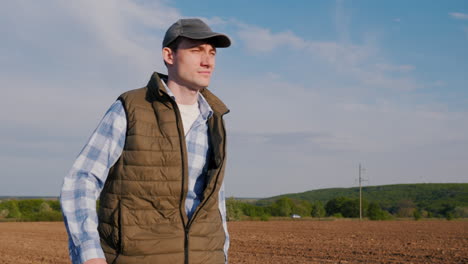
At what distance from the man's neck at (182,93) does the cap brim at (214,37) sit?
229 mm

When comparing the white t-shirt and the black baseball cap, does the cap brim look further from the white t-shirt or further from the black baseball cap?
the white t-shirt

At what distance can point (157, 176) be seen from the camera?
219 cm

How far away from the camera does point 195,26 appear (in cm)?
236

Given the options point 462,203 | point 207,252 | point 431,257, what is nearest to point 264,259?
point 431,257

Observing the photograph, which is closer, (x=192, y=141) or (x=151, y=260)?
(x=151, y=260)

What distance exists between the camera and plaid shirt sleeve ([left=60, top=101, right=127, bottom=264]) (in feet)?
6.41

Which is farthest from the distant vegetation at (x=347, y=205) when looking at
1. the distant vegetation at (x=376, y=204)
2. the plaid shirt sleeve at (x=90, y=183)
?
the plaid shirt sleeve at (x=90, y=183)

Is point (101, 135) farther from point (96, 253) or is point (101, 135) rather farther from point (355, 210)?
point (355, 210)

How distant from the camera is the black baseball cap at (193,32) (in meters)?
2.32

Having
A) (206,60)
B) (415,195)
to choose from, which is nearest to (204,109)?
(206,60)

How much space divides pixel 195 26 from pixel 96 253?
1.03 m

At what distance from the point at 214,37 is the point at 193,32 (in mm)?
102

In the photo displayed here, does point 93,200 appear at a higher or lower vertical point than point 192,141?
lower

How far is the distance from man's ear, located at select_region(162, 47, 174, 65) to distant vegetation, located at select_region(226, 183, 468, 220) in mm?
44742
